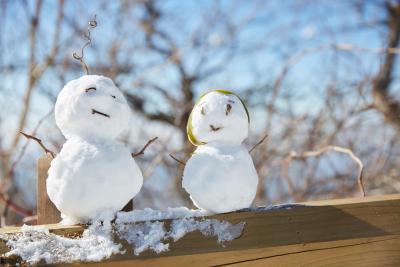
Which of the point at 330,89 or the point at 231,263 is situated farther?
the point at 330,89

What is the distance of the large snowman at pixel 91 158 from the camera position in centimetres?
55

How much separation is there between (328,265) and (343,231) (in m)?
0.06

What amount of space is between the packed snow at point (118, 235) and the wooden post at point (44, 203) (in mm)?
87

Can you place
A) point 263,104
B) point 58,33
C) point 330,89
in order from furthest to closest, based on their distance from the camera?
point 263,104
point 330,89
point 58,33

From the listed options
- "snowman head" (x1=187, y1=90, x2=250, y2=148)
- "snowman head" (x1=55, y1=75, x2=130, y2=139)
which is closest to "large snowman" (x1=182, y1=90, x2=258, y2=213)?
"snowman head" (x1=187, y1=90, x2=250, y2=148)

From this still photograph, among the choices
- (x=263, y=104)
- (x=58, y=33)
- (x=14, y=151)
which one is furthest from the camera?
(x=263, y=104)

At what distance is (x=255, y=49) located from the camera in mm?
3137

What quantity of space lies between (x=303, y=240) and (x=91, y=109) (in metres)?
0.36

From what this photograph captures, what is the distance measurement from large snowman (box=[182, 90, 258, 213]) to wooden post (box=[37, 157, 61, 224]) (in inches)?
8.2

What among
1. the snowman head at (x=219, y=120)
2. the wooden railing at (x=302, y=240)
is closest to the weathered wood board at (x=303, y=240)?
the wooden railing at (x=302, y=240)

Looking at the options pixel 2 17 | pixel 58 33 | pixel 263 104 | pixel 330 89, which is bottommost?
pixel 263 104

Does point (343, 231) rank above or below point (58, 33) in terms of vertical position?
below

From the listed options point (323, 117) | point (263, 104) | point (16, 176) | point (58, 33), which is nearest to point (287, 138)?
point (323, 117)

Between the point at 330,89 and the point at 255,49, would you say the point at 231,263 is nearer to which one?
the point at 330,89
